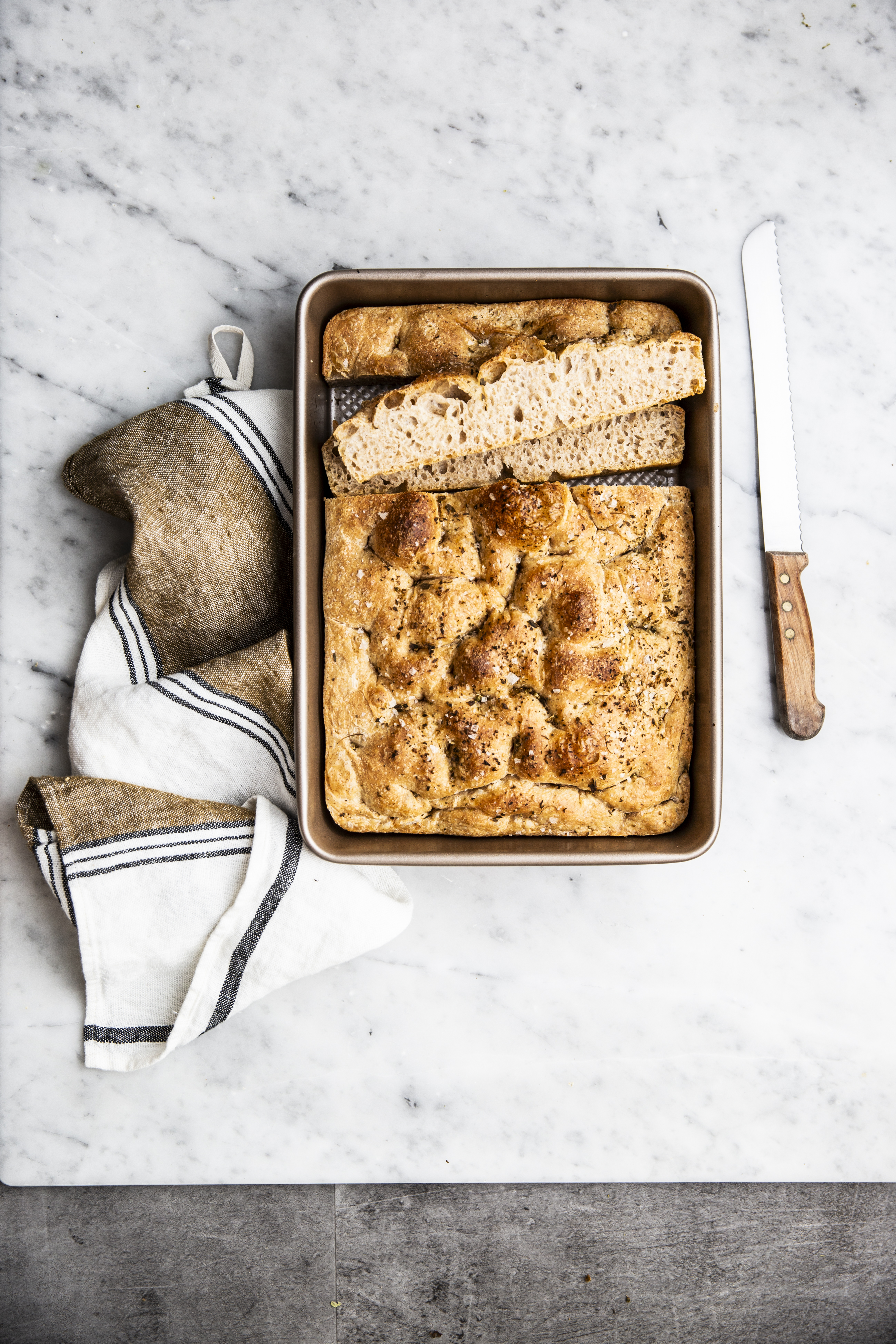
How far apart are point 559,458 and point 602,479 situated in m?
0.10

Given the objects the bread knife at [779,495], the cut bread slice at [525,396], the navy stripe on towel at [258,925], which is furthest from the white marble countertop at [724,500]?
the cut bread slice at [525,396]

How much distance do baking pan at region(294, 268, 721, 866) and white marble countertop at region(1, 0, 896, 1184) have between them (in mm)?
288

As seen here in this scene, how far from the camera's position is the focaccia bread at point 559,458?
1.53m

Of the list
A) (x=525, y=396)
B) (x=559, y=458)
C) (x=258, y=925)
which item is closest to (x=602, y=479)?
(x=559, y=458)

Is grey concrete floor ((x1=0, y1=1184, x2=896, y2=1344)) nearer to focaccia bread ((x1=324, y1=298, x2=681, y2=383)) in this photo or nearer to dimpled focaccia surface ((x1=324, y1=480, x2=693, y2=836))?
dimpled focaccia surface ((x1=324, y1=480, x2=693, y2=836))

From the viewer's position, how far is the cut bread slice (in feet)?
4.78

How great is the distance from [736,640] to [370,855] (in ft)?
3.01

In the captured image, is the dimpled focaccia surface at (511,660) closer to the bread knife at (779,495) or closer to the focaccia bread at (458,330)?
the focaccia bread at (458,330)

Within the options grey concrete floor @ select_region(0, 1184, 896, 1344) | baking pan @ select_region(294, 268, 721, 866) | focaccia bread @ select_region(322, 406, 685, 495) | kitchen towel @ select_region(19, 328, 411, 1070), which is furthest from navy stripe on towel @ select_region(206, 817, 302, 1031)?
focaccia bread @ select_region(322, 406, 685, 495)

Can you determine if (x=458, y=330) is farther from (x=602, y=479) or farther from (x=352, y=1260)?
(x=352, y=1260)

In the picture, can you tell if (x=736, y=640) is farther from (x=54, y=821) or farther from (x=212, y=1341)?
(x=212, y=1341)

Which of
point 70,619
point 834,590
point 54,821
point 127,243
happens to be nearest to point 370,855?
point 54,821

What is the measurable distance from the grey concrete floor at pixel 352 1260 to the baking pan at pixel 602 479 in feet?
2.79

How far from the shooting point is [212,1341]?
5.88ft
